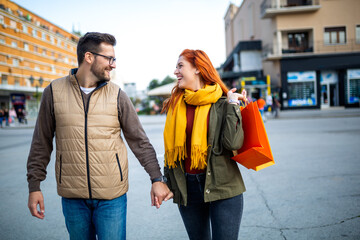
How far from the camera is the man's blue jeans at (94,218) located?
1.95 meters

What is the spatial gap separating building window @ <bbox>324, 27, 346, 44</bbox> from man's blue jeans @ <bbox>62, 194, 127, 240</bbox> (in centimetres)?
3084

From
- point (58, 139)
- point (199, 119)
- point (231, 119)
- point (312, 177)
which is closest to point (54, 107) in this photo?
point (58, 139)

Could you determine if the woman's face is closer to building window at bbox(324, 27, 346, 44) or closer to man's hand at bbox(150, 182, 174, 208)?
man's hand at bbox(150, 182, 174, 208)

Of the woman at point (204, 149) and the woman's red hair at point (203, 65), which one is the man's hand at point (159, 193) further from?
the woman's red hair at point (203, 65)

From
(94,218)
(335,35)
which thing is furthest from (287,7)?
(94,218)

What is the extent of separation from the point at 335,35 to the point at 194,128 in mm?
31026

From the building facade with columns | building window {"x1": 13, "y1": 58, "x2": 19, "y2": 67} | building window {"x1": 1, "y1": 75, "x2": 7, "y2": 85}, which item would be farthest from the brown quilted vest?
building window {"x1": 13, "y1": 58, "x2": 19, "y2": 67}

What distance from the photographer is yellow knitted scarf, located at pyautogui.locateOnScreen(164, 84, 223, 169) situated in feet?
6.76

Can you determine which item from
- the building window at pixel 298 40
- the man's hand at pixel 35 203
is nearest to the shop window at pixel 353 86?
the building window at pixel 298 40

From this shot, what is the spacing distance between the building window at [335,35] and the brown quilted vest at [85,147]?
30.7 m

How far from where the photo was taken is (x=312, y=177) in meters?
5.40

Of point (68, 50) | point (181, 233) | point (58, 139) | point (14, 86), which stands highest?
point (68, 50)

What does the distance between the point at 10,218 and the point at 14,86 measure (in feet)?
139

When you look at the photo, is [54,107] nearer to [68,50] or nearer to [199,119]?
[199,119]
